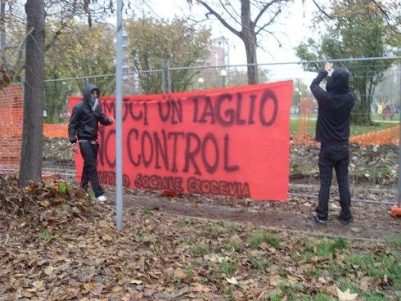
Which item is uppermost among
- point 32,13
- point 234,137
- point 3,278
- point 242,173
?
point 32,13

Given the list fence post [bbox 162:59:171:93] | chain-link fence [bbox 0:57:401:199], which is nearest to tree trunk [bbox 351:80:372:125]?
chain-link fence [bbox 0:57:401:199]

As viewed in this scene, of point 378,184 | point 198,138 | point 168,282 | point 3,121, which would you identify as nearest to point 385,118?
point 378,184

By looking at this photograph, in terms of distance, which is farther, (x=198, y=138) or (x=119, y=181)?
(x=198, y=138)

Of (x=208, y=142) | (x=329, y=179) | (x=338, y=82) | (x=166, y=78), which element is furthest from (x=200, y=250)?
(x=166, y=78)

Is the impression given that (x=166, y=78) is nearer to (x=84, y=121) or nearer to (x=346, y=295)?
(x=84, y=121)

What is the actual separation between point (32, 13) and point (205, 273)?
4.49 metres

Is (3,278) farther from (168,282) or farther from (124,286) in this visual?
(168,282)

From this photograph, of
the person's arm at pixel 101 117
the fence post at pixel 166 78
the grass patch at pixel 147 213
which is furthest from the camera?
the fence post at pixel 166 78

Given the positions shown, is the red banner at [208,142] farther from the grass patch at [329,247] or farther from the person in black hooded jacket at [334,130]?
the grass patch at [329,247]

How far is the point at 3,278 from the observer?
5246mm

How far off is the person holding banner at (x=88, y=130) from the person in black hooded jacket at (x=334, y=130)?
10.9 feet

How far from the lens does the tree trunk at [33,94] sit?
7641 mm

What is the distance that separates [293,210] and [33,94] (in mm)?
3873

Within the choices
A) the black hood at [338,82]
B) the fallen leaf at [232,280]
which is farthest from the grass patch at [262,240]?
the black hood at [338,82]
